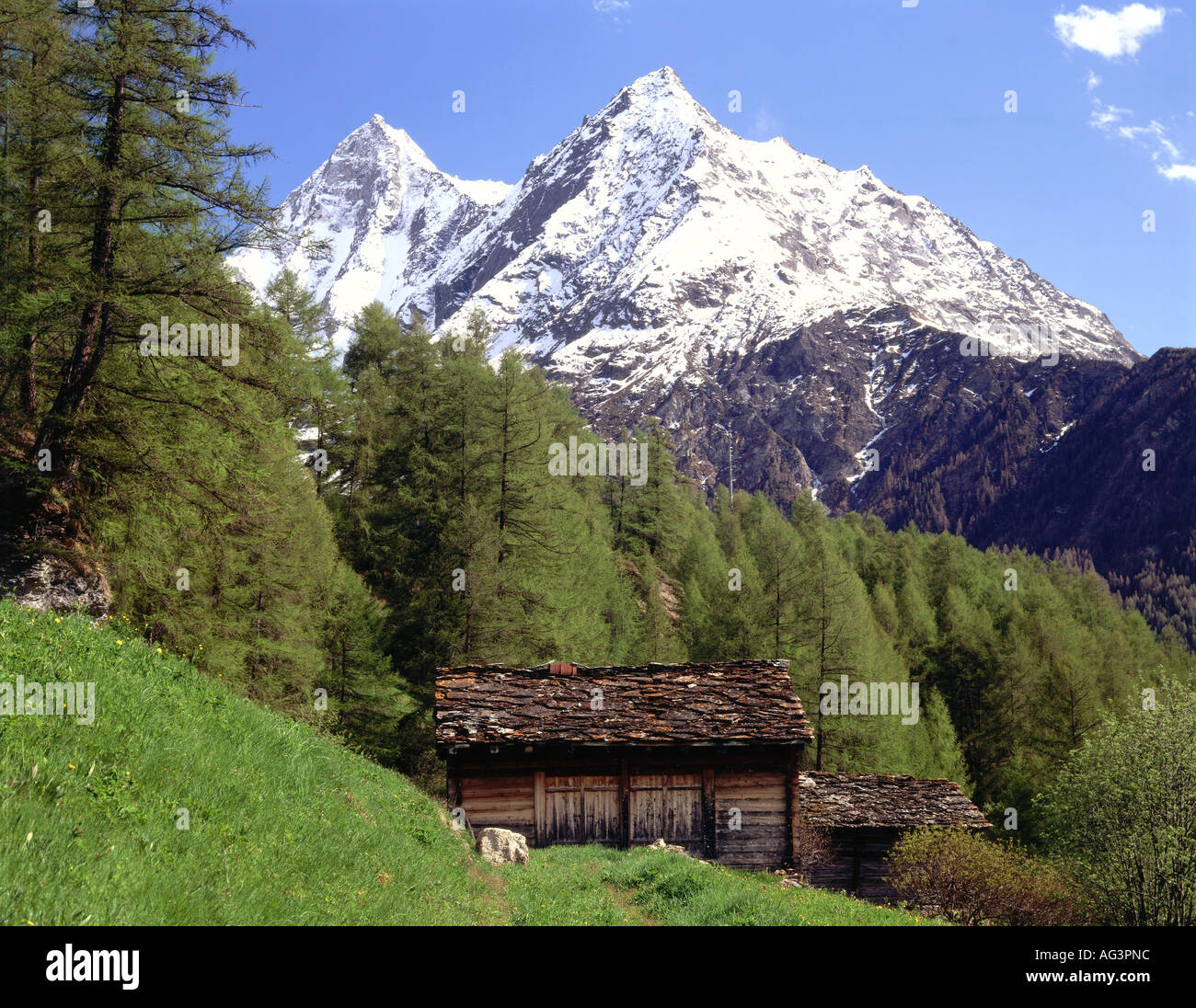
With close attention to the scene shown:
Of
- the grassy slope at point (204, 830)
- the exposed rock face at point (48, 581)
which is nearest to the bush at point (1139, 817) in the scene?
the grassy slope at point (204, 830)

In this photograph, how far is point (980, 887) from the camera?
1941cm

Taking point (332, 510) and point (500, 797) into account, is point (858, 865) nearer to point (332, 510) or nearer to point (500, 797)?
point (500, 797)

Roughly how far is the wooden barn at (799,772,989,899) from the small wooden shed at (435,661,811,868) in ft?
25.9

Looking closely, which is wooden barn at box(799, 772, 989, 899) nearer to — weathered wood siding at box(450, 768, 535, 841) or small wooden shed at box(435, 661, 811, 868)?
small wooden shed at box(435, 661, 811, 868)

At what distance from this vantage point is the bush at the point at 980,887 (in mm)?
19312

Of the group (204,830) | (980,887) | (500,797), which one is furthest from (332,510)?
(204,830)

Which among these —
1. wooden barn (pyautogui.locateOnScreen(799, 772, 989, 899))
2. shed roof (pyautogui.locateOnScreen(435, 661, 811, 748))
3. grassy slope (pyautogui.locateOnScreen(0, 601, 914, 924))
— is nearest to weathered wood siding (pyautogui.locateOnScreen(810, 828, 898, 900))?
wooden barn (pyautogui.locateOnScreen(799, 772, 989, 899))

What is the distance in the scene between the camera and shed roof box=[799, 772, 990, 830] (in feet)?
89.2

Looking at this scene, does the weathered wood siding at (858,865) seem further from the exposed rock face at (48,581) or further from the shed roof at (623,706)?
the exposed rock face at (48,581)

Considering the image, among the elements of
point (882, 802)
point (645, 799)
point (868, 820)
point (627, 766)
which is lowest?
point (868, 820)

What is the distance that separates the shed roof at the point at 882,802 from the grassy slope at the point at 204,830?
1753cm

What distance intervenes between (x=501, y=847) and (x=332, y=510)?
27978 millimetres

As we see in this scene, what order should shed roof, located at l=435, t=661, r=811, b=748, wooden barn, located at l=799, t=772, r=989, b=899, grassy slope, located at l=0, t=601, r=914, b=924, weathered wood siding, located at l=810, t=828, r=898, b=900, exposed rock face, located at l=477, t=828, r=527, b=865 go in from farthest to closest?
weathered wood siding, located at l=810, t=828, r=898, b=900 → wooden barn, located at l=799, t=772, r=989, b=899 → shed roof, located at l=435, t=661, r=811, b=748 → exposed rock face, located at l=477, t=828, r=527, b=865 → grassy slope, located at l=0, t=601, r=914, b=924
